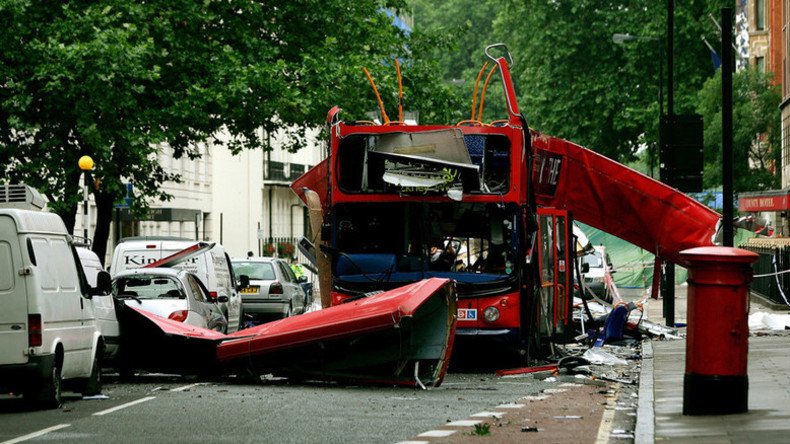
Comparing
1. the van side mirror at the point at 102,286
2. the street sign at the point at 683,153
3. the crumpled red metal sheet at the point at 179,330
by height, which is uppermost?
the street sign at the point at 683,153

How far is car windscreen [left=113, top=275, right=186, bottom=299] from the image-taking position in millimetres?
22641

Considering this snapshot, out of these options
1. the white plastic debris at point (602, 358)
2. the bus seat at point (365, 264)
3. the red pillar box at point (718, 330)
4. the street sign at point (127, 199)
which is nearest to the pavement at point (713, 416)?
the red pillar box at point (718, 330)

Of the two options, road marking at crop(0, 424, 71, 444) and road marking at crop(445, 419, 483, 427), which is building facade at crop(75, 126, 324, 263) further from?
road marking at crop(445, 419, 483, 427)

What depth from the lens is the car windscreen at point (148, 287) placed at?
22.6 meters

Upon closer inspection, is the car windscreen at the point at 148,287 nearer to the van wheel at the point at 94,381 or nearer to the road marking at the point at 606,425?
the van wheel at the point at 94,381

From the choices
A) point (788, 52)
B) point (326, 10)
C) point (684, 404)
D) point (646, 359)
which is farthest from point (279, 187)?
point (684, 404)

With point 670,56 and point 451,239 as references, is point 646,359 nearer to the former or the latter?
point 451,239

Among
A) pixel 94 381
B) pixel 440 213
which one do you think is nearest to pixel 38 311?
pixel 94 381

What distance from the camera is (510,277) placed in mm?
20172

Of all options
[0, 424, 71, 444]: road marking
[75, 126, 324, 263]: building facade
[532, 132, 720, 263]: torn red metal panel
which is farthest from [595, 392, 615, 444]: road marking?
[75, 126, 324, 263]: building facade

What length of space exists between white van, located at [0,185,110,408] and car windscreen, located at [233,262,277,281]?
63.9 feet

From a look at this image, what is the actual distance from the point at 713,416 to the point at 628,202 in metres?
10.4

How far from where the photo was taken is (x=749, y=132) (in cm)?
5769

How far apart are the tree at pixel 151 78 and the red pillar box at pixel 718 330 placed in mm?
19402
